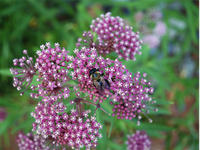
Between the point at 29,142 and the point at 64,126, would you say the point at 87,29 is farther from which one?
the point at 64,126

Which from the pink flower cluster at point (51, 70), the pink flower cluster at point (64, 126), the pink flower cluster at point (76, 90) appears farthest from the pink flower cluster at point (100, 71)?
the pink flower cluster at point (64, 126)

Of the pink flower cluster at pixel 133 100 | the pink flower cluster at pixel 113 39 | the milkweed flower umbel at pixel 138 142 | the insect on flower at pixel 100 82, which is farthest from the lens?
the milkweed flower umbel at pixel 138 142

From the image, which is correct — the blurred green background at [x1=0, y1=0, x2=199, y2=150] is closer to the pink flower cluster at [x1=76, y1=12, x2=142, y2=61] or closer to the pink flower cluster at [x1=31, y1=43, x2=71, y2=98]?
the pink flower cluster at [x1=76, y1=12, x2=142, y2=61]

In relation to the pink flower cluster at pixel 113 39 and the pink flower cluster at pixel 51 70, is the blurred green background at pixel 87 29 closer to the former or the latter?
the pink flower cluster at pixel 113 39

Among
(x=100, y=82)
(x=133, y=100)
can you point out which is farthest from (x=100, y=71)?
(x=133, y=100)

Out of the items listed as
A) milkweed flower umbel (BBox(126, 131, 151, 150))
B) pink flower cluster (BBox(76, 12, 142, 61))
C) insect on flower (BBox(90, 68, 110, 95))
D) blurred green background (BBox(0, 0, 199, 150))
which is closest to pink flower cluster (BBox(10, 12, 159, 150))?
insect on flower (BBox(90, 68, 110, 95))

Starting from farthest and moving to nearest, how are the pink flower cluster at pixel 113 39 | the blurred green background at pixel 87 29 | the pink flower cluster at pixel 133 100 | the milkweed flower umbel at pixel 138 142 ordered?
1. the blurred green background at pixel 87 29
2. the milkweed flower umbel at pixel 138 142
3. the pink flower cluster at pixel 113 39
4. the pink flower cluster at pixel 133 100
